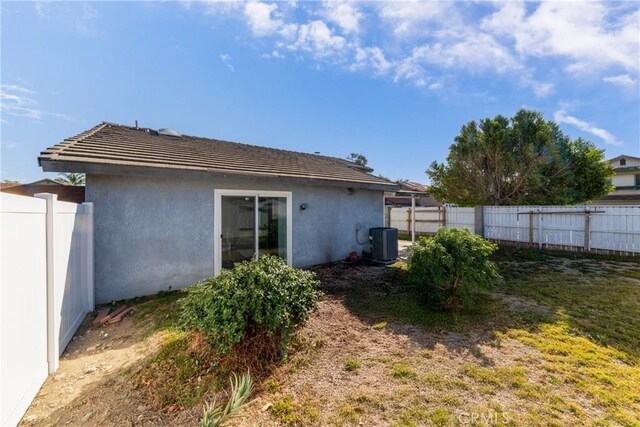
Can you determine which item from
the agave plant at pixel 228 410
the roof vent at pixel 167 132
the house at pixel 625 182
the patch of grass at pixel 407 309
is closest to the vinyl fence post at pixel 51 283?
the agave plant at pixel 228 410

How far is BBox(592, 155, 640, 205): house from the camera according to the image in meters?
21.5

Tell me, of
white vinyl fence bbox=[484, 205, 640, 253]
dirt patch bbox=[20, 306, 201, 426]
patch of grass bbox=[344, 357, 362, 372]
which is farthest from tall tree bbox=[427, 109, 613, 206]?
dirt patch bbox=[20, 306, 201, 426]

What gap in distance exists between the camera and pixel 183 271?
20.8 ft

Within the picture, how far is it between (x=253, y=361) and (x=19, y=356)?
221cm

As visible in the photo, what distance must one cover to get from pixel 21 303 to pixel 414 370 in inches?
164

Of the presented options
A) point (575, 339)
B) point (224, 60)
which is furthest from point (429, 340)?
point (224, 60)

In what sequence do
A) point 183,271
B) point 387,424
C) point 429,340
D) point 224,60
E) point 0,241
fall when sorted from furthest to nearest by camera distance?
point 224,60, point 183,271, point 429,340, point 387,424, point 0,241

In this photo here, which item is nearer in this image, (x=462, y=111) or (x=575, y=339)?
(x=575, y=339)

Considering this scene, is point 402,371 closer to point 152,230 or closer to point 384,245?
point 152,230

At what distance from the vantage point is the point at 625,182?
2408 centimetres

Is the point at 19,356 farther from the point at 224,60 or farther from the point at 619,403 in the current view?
the point at 224,60

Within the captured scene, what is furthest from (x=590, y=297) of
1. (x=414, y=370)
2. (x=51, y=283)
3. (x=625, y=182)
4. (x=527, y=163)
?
(x=625, y=182)

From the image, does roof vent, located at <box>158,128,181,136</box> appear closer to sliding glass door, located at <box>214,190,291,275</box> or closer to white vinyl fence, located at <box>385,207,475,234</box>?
sliding glass door, located at <box>214,190,291,275</box>

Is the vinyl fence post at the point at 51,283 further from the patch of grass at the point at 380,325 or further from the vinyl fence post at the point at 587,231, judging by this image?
the vinyl fence post at the point at 587,231
